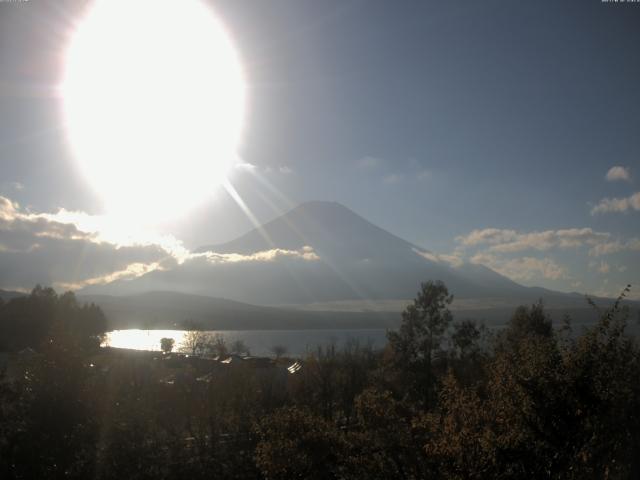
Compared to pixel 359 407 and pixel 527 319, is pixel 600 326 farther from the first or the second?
pixel 527 319

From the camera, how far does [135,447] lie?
16000 mm

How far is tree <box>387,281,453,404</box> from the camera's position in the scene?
3312cm

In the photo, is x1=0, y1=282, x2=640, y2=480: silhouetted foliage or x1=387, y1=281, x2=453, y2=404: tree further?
x1=387, y1=281, x2=453, y2=404: tree

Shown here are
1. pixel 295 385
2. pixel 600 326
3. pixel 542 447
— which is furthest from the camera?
pixel 295 385

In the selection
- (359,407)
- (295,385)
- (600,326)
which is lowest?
(295,385)

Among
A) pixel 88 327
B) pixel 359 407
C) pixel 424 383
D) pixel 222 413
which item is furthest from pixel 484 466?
pixel 88 327

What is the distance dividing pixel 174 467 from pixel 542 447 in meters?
13.5

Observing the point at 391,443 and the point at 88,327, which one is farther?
the point at 88,327

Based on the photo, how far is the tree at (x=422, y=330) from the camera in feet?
109

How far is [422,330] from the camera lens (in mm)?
33344

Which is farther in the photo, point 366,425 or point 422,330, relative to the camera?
point 422,330

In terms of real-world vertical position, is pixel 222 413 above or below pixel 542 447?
below

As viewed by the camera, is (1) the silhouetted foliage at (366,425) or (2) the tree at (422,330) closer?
(1) the silhouetted foliage at (366,425)

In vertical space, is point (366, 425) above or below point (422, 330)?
below
